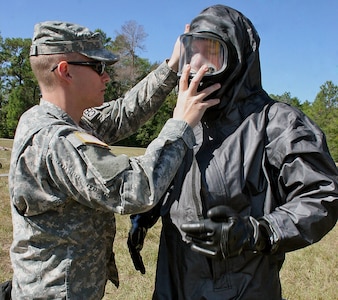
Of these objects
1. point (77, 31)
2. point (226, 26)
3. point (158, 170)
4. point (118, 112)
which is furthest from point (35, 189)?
point (226, 26)

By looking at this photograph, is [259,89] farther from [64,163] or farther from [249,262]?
[64,163]

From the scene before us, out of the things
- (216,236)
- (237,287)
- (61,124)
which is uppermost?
(61,124)

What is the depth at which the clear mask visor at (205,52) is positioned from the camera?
77.5 inches

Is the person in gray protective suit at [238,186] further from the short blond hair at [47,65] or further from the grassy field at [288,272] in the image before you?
the grassy field at [288,272]

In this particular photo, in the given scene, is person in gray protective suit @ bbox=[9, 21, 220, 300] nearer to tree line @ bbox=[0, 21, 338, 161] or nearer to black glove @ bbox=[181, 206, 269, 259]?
black glove @ bbox=[181, 206, 269, 259]

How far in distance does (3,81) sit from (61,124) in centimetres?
4663

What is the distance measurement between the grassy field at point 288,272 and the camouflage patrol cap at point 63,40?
314cm

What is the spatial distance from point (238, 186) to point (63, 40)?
107cm

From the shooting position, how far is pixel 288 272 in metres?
5.27

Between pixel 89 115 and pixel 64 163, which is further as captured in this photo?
pixel 89 115

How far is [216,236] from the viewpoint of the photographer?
161 cm

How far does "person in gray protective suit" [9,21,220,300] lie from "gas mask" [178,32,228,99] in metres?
0.05

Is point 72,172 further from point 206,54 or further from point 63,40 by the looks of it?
point 206,54

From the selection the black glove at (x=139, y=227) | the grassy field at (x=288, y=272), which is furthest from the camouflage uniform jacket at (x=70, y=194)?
the grassy field at (x=288, y=272)
